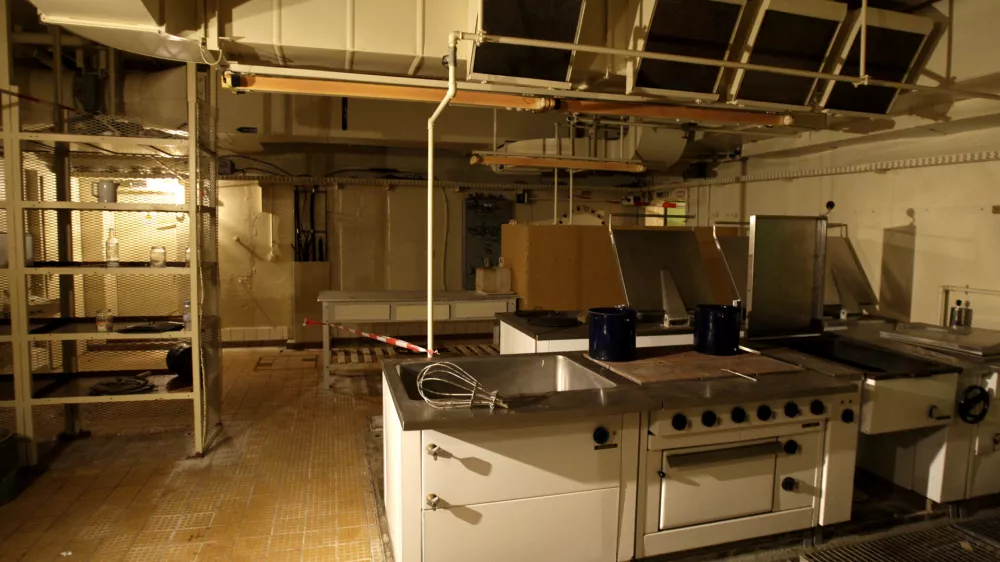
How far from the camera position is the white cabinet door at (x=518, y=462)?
1776mm

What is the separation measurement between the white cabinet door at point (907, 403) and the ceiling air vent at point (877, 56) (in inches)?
61.8

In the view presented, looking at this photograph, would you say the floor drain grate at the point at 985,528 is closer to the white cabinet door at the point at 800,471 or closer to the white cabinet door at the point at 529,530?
the white cabinet door at the point at 800,471

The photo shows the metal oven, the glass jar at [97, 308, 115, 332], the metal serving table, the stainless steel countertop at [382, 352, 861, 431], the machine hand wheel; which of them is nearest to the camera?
the stainless steel countertop at [382, 352, 861, 431]

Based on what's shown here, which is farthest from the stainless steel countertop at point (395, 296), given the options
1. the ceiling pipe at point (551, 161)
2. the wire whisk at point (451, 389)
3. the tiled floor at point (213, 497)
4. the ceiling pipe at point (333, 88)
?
the wire whisk at point (451, 389)

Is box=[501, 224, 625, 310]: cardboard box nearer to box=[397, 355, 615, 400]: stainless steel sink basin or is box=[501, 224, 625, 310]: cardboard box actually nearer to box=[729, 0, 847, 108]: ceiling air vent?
box=[729, 0, 847, 108]: ceiling air vent

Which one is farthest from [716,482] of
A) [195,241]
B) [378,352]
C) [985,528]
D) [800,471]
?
[378,352]

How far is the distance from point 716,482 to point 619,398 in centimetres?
54

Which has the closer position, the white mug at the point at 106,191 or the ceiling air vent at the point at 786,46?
the ceiling air vent at the point at 786,46

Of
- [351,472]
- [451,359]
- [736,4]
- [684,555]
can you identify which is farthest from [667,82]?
[351,472]

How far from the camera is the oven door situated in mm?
1995

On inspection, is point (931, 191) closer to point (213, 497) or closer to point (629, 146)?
point (629, 146)

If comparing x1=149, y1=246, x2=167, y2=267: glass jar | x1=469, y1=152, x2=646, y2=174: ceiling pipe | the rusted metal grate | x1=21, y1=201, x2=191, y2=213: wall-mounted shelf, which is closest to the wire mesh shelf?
x1=21, y1=201, x2=191, y2=213: wall-mounted shelf

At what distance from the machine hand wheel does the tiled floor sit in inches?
105

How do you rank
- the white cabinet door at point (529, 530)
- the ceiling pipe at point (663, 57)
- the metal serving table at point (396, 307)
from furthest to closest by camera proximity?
the metal serving table at point (396, 307) < the ceiling pipe at point (663, 57) < the white cabinet door at point (529, 530)
